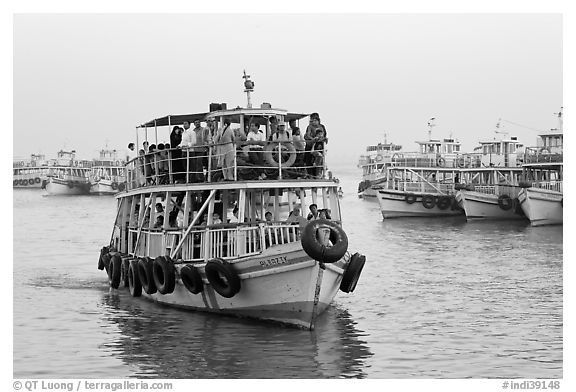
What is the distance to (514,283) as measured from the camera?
30.3 metres

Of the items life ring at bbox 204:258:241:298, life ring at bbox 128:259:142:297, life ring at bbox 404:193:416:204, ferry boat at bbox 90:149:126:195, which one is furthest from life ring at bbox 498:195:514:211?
ferry boat at bbox 90:149:126:195

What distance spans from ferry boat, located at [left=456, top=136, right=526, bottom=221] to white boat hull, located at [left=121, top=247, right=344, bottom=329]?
1506 inches

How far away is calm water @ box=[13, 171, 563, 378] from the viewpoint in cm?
1820

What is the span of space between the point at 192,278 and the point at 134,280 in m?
3.61

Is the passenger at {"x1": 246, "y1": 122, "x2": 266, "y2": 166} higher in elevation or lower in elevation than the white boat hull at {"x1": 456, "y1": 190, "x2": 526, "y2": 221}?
higher

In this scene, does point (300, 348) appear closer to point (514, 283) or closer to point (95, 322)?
point (95, 322)

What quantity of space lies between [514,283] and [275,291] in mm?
12530

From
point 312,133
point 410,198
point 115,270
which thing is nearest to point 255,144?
point 312,133

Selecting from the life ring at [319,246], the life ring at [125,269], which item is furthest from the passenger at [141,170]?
the life ring at [319,246]

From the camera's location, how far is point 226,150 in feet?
71.1

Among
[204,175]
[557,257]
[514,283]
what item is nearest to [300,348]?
[204,175]

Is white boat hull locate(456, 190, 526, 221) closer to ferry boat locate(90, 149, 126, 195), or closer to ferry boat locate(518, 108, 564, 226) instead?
ferry boat locate(518, 108, 564, 226)

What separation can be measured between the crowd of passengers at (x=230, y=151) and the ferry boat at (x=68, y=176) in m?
83.0

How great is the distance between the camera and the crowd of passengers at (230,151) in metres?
21.4
